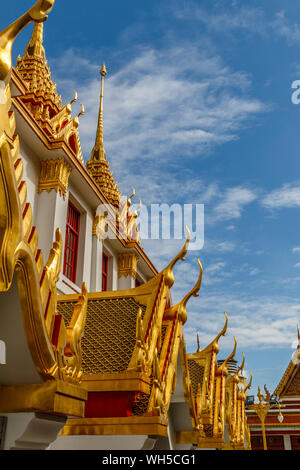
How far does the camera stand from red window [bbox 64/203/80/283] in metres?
10.8

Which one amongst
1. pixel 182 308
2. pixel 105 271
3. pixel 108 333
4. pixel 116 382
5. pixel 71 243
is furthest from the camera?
pixel 105 271

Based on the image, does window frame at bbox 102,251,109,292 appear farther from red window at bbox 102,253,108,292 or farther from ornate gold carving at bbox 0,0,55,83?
ornate gold carving at bbox 0,0,55,83

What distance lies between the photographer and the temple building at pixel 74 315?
8.77 ft

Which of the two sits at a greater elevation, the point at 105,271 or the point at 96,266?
the point at 105,271

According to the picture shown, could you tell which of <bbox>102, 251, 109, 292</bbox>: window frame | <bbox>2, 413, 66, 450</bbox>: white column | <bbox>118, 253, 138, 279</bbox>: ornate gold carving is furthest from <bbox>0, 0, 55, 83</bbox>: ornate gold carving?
<bbox>118, 253, 138, 279</bbox>: ornate gold carving

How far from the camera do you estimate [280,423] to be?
87.8ft

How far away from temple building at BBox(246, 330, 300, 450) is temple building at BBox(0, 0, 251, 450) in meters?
12.2

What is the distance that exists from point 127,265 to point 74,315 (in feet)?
34.5

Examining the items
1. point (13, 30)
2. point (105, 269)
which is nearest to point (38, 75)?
point (105, 269)

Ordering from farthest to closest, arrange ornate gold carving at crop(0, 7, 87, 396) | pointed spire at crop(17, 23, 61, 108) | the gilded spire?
the gilded spire → pointed spire at crop(17, 23, 61, 108) → ornate gold carving at crop(0, 7, 87, 396)

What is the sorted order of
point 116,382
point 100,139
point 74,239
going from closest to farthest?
point 116,382 → point 74,239 → point 100,139

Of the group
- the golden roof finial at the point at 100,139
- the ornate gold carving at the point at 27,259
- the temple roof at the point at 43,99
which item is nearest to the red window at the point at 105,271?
the temple roof at the point at 43,99

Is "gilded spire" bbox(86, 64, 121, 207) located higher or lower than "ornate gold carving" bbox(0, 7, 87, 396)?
higher

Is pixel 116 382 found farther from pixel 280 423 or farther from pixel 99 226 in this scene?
pixel 280 423
